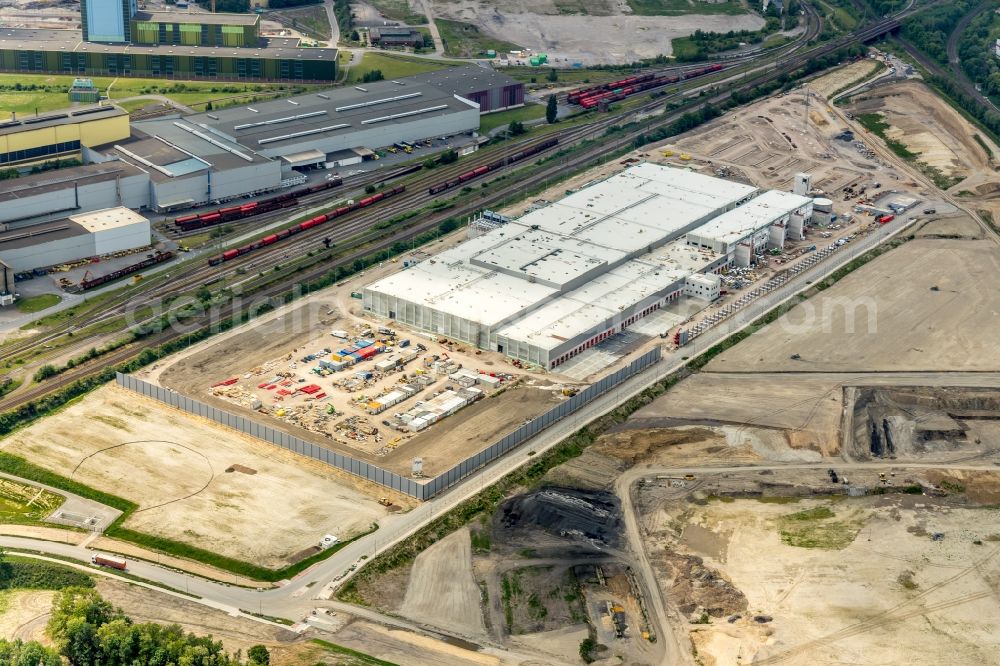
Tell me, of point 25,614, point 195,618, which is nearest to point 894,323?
point 195,618

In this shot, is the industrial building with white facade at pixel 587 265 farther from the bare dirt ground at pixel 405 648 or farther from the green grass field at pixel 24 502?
the green grass field at pixel 24 502

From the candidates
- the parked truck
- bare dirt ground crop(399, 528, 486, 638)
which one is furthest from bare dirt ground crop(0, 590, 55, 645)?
bare dirt ground crop(399, 528, 486, 638)

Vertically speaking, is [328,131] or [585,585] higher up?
[328,131]

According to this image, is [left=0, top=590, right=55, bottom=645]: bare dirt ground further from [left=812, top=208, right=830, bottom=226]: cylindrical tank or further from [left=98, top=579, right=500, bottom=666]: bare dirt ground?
[left=812, top=208, right=830, bottom=226]: cylindrical tank

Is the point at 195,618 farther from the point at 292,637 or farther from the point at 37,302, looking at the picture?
the point at 37,302

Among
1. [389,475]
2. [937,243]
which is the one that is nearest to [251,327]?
[389,475]

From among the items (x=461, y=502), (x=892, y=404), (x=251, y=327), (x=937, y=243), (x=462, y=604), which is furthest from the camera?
(x=937, y=243)

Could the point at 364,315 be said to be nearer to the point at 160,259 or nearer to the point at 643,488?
the point at 160,259
